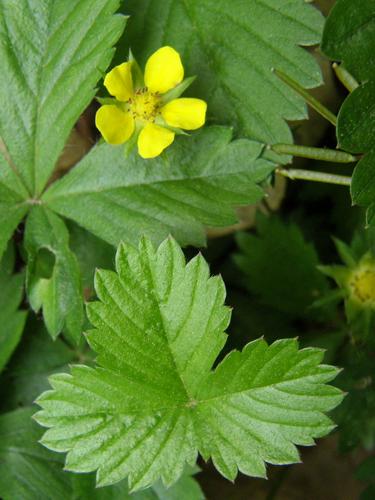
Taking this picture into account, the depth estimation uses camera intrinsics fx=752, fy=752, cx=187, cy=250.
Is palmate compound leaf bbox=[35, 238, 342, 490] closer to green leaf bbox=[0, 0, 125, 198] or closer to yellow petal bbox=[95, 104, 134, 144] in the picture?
yellow petal bbox=[95, 104, 134, 144]

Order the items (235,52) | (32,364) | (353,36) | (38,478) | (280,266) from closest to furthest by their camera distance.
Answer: (353,36)
(235,52)
(38,478)
(32,364)
(280,266)

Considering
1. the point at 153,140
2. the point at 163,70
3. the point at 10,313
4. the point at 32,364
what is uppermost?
the point at 163,70

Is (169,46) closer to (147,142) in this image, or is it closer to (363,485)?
(147,142)

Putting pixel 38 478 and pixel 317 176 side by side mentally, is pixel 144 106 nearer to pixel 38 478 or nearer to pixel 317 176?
pixel 317 176

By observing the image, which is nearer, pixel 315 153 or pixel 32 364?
pixel 315 153

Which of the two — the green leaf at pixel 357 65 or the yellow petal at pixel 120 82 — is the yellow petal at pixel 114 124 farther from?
the green leaf at pixel 357 65

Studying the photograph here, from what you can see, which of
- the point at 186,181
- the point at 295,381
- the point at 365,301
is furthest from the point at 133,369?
the point at 365,301

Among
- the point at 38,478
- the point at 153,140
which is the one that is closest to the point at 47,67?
the point at 153,140
